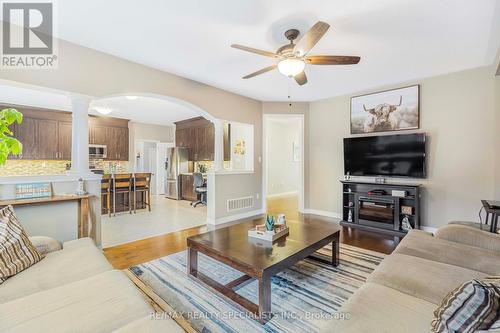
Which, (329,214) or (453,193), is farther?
(329,214)

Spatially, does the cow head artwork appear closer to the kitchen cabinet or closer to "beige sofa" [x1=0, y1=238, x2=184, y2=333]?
"beige sofa" [x1=0, y1=238, x2=184, y2=333]

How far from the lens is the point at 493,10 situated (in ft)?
7.09

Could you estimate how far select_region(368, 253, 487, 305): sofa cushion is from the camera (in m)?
1.37

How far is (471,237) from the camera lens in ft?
6.89

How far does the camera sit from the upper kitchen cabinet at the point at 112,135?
689cm

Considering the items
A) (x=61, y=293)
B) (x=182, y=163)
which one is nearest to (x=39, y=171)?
(x=182, y=163)

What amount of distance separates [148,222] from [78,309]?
3.71 m

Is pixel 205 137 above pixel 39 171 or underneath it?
above

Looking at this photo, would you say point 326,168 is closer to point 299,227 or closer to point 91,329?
point 299,227

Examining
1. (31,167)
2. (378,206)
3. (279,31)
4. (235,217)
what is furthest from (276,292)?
(31,167)

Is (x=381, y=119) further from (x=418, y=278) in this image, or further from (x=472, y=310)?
(x=472, y=310)

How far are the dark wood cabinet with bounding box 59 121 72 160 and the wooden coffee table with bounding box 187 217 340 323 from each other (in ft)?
20.0

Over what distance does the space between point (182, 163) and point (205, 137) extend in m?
1.24

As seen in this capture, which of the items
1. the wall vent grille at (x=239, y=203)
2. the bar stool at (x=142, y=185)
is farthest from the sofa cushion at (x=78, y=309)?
the bar stool at (x=142, y=185)
